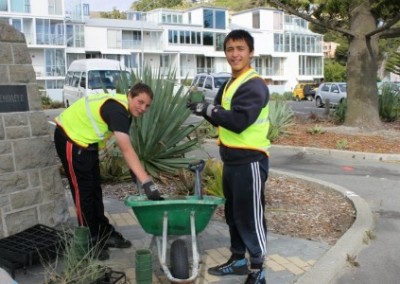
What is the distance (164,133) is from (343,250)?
3318 mm

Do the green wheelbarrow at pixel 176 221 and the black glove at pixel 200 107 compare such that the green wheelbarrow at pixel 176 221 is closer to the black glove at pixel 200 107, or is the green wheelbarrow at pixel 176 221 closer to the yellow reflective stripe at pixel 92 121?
the black glove at pixel 200 107

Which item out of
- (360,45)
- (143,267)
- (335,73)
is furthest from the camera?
(335,73)

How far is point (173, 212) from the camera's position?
11.9ft

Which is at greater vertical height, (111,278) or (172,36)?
(172,36)

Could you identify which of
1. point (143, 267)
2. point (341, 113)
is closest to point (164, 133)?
point (143, 267)

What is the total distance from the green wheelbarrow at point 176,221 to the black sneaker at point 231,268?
2.31ft

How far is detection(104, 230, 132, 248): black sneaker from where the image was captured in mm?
4820

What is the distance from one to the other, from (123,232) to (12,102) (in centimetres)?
170

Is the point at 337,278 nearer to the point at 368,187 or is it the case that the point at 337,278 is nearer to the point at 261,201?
the point at 261,201

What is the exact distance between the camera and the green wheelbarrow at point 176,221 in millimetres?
3584

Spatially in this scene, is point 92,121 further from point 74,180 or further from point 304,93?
point 304,93

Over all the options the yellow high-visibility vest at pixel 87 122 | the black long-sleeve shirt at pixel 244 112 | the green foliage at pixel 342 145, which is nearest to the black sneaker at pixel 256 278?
the black long-sleeve shirt at pixel 244 112

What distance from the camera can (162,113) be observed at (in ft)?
25.1

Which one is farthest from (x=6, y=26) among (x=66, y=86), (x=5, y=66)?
(x=66, y=86)
